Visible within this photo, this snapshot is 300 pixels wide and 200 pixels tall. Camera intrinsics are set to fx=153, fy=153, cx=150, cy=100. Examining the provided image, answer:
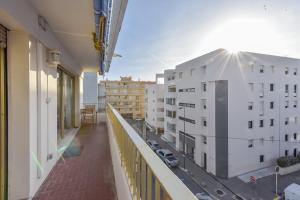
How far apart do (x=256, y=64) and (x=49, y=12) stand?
39.2 feet

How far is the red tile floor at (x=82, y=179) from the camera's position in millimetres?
1959

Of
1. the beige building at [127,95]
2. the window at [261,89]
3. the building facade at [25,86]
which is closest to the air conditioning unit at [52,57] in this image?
the building facade at [25,86]

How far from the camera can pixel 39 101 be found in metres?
1.99

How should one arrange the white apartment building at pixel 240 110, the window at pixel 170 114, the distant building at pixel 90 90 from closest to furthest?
the distant building at pixel 90 90
the white apartment building at pixel 240 110
the window at pixel 170 114

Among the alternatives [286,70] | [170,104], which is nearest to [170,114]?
[170,104]

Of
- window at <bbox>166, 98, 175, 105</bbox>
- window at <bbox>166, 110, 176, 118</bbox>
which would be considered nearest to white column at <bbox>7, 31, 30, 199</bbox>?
window at <bbox>166, 110, 176, 118</bbox>

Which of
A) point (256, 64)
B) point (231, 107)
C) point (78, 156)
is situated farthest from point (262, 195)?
point (78, 156)

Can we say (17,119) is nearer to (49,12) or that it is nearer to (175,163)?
(49,12)

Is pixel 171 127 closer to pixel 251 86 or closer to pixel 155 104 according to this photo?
pixel 155 104

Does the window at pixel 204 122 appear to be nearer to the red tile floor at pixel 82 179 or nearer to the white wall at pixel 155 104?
the red tile floor at pixel 82 179

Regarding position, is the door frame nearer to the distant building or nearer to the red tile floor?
the red tile floor

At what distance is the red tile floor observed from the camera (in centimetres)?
196

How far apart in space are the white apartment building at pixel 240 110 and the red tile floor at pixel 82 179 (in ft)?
28.1

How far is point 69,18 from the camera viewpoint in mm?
2094
